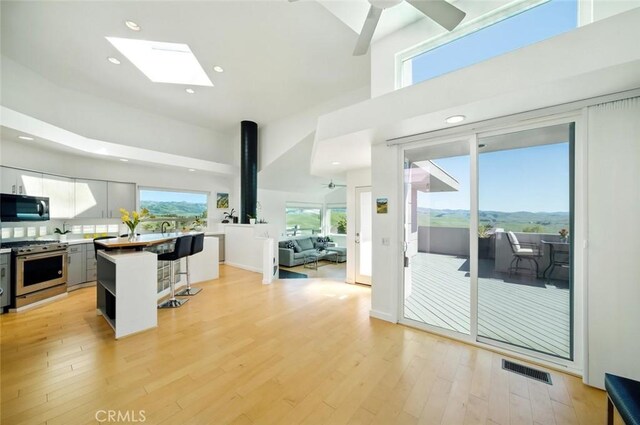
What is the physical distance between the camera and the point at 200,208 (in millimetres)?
7133

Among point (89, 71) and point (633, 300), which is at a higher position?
point (89, 71)

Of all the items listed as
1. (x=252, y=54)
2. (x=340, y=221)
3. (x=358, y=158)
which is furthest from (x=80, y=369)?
(x=340, y=221)

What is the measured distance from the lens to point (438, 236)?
10.2 feet

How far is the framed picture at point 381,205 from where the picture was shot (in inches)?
130

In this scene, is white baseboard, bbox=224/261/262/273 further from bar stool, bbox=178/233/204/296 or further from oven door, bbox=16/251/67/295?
oven door, bbox=16/251/67/295

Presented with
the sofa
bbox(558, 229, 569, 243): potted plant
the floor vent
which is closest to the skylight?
the sofa

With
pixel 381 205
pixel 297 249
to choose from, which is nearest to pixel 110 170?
pixel 297 249

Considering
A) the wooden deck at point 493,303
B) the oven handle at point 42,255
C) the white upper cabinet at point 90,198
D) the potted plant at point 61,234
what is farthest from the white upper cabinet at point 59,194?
the wooden deck at point 493,303

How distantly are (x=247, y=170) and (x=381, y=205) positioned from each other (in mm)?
4552

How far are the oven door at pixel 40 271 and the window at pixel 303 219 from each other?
6.04 metres

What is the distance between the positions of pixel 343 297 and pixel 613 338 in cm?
308

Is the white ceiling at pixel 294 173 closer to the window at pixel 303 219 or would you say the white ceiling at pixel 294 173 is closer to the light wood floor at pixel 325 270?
the window at pixel 303 219

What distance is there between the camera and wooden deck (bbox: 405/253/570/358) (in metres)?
2.41

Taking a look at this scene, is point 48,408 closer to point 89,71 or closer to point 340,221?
point 89,71
